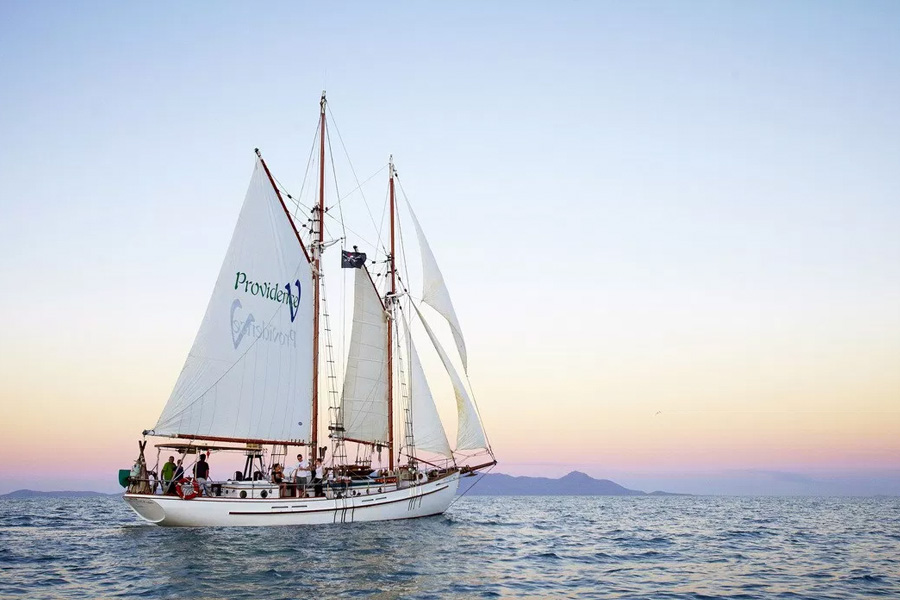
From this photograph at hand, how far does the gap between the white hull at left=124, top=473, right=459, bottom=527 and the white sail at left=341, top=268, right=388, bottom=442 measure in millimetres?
5705

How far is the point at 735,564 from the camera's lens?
30875 millimetres

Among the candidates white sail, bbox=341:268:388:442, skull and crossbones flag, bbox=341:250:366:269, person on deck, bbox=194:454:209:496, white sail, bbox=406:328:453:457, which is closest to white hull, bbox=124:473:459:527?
person on deck, bbox=194:454:209:496

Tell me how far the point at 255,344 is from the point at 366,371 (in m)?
9.85

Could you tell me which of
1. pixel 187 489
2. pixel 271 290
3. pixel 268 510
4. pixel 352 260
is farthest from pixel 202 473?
pixel 352 260

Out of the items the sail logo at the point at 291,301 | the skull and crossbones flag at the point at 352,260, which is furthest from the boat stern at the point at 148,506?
the skull and crossbones flag at the point at 352,260

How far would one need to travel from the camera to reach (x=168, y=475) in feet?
125

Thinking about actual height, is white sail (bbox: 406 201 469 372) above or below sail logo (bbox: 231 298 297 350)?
above

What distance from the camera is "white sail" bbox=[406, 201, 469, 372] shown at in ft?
163

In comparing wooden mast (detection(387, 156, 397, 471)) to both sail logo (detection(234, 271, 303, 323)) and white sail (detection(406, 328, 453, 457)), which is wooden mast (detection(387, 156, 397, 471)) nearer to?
white sail (detection(406, 328, 453, 457))

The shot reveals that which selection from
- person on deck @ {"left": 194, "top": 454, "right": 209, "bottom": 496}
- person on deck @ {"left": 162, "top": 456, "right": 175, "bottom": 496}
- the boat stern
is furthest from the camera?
person on deck @ {"left": 194, "top": 454, "right": 209, "bottom": 496}

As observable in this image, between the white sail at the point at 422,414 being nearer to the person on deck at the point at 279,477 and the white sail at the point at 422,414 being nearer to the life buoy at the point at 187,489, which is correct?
the person on deck at the point at 279,477

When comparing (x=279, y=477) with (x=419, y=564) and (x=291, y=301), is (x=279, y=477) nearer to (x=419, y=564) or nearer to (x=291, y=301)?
(x=291, y=301)

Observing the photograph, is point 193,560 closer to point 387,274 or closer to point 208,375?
point 208,375

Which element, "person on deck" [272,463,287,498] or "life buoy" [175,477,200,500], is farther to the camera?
"person on deck" [272,463,287,498]
